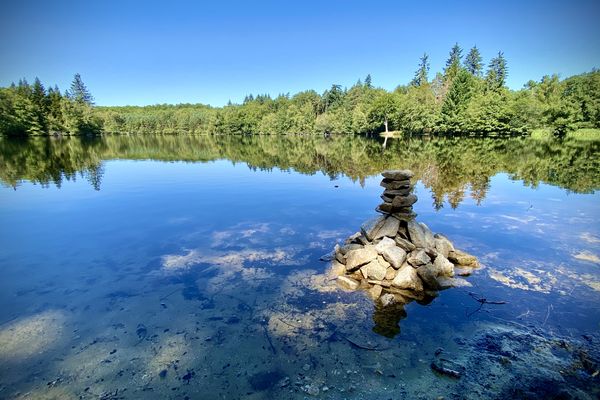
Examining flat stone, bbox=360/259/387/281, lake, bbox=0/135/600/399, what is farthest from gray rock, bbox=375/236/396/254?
lake, bbox=0/135/600/399

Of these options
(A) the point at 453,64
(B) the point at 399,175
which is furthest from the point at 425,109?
(B) the point at 399,175

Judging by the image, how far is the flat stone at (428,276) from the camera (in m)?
11.9

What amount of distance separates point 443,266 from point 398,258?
2005 mm

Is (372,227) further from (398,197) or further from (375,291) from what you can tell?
(375,291)

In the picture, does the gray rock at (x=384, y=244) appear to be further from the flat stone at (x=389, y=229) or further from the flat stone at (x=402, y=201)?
the flat stone at (x=402, y=201)

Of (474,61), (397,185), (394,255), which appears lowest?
(394,255)

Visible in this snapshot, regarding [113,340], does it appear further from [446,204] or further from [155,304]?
[446,204]

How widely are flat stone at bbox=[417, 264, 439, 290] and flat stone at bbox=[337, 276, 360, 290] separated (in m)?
2.46

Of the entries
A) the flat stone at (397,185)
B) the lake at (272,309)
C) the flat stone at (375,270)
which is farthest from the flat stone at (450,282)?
the flat stone at (397,185)

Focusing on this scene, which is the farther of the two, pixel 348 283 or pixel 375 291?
pixel 348 283

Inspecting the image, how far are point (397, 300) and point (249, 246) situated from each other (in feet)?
26.0

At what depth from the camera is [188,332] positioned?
9312 millimetres

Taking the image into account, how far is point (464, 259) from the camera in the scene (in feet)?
45.0

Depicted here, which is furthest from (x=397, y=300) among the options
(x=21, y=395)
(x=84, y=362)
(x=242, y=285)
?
(x=21, y=395)
